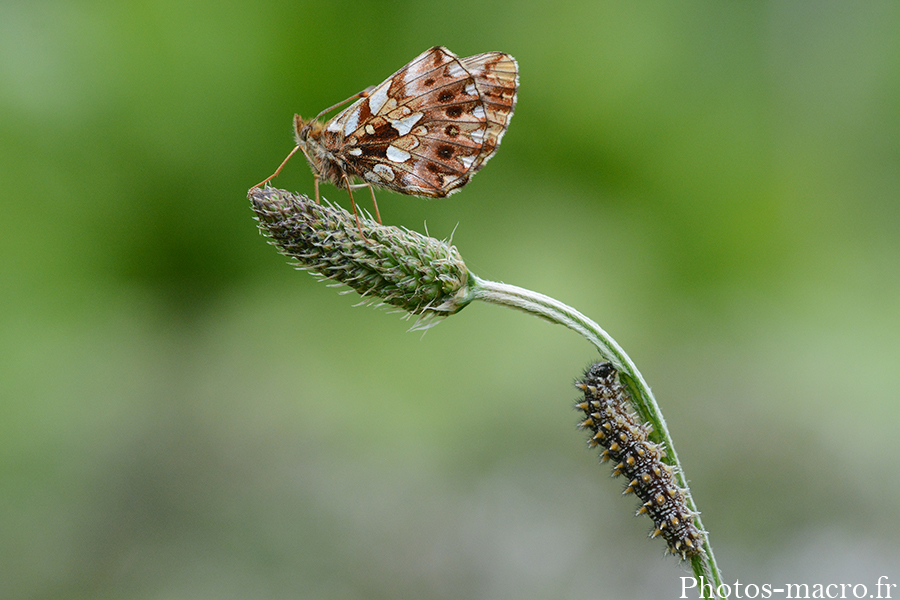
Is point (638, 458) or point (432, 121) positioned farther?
point (432, 121)

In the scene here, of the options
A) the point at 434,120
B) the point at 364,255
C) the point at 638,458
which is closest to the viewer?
the point at 638,458

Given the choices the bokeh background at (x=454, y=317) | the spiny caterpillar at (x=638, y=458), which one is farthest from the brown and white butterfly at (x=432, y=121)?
the bokeh background at (x=454, y=317)

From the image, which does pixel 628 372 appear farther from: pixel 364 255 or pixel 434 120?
pixel 434 120

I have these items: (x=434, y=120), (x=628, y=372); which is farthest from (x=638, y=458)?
(x=434, y=120)

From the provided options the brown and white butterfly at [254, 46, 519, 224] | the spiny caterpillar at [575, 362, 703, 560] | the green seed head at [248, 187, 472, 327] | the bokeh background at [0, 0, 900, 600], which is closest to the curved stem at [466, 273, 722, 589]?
the spiny caterpillar at [575, 362, 703, 560]

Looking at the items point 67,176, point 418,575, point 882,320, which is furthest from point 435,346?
point 882,320

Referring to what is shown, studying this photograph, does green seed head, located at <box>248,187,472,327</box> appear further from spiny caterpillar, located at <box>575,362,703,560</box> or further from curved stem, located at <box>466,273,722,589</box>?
spiny caterpillar, located at <box>575,362,703,560</box>
